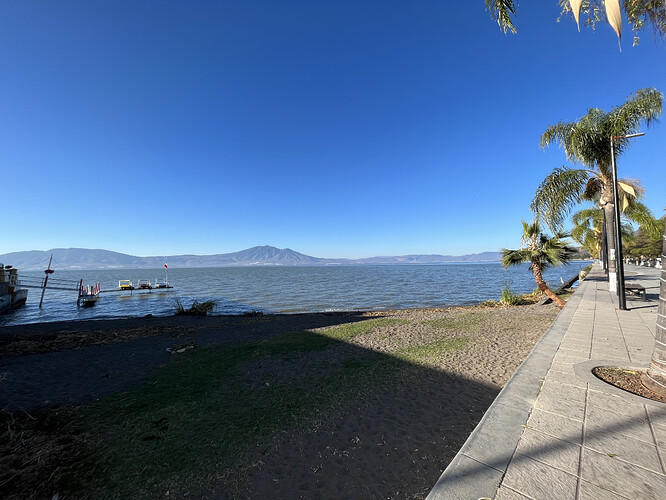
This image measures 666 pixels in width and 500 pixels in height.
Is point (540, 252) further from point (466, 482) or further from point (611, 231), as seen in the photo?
point (466, 482)

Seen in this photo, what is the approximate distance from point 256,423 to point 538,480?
3329 mm

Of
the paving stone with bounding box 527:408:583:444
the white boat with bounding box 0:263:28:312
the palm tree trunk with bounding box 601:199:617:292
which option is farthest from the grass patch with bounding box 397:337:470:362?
the white boat with bounding box 0:263:28:312

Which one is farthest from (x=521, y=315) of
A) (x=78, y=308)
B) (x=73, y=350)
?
(x=78, y=308)

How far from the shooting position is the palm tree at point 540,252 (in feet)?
41.7

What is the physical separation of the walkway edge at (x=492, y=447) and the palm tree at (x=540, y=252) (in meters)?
10.8

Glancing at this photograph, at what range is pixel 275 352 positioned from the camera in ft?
24.1

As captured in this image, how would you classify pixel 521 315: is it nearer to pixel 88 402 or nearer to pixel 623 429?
pixel 623 429

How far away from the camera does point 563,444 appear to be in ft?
7.92

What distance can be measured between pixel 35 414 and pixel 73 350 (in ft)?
19.6

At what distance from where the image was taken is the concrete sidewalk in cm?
192

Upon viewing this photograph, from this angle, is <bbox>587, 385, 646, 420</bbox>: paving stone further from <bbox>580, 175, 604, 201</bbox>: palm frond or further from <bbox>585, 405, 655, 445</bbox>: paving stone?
<bbox>580, 175, 604, 201</bbox>: palm frond

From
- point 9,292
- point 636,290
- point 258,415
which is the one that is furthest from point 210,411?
point 9,292

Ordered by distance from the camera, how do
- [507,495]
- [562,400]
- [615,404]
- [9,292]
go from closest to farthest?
[507,495] < [615,404] < [562,400] < [9,292]

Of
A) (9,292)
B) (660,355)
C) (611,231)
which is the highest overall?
(611,231)
